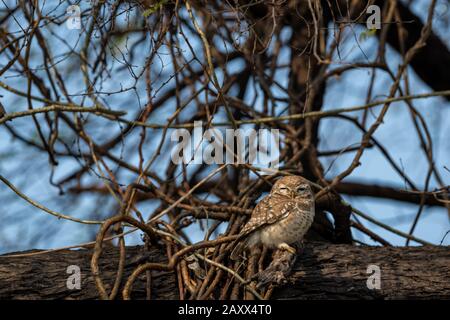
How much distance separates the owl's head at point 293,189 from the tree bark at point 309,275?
37 cm

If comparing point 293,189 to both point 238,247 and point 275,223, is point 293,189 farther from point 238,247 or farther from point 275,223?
point 238,247

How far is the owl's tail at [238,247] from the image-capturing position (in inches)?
138

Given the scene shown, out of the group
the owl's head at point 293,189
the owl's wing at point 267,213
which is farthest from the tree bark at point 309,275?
the owl's head at point 293,189

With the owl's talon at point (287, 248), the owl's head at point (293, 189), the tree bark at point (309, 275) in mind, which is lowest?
the tree bark at point (309, 275)

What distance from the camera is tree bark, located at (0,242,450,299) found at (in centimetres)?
333

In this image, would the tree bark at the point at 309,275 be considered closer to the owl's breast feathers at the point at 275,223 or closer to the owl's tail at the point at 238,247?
the owl's breast feathers at the point at 275,223

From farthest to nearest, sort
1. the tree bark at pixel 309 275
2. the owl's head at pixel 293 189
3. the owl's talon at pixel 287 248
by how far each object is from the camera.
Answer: the owl's head at pixel 293 189 → the owl's talon at pixel 287 248 → the tree bark at pixel 309 275

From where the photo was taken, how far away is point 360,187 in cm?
562

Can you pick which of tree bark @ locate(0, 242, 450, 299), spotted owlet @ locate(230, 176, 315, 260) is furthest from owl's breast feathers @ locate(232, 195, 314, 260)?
tree bark @ locate(0, 242, 450, 299)

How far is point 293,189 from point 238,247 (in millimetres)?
504

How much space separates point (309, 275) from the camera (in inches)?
135
